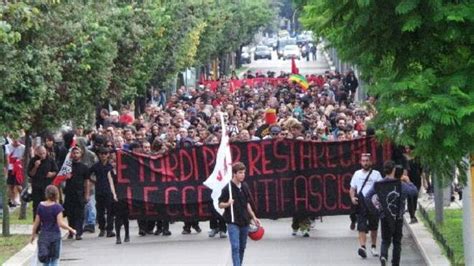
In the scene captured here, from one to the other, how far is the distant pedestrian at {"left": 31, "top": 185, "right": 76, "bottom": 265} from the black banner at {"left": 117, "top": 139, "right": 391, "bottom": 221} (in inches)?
255

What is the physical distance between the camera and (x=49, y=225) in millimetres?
18812

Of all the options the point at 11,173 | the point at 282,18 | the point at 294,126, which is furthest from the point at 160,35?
the point at 282,18

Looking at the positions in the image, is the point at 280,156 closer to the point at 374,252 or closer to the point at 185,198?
the point at 185,198

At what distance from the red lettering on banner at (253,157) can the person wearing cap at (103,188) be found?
92.9 inches

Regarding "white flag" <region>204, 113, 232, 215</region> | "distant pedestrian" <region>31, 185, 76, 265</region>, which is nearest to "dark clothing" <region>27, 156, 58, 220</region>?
"white flag" <region>204, 113, 232, 215</region>

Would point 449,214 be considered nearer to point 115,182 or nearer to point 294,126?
point 294,126

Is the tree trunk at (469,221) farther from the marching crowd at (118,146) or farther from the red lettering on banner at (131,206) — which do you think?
the red lettering on banner at (131,206)

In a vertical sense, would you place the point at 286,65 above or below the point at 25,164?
above

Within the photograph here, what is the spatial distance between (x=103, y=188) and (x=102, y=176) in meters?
0.23

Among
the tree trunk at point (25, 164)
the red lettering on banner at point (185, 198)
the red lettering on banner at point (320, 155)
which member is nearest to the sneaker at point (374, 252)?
the red lettering on banner at point (320, 155)

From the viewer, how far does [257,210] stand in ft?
83.5

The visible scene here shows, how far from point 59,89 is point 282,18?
509ft

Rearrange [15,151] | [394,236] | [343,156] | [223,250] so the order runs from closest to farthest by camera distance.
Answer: [394,236] → [223,250] → [343,156] → [15,151]

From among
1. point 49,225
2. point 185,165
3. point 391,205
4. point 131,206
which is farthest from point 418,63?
point 131,206
